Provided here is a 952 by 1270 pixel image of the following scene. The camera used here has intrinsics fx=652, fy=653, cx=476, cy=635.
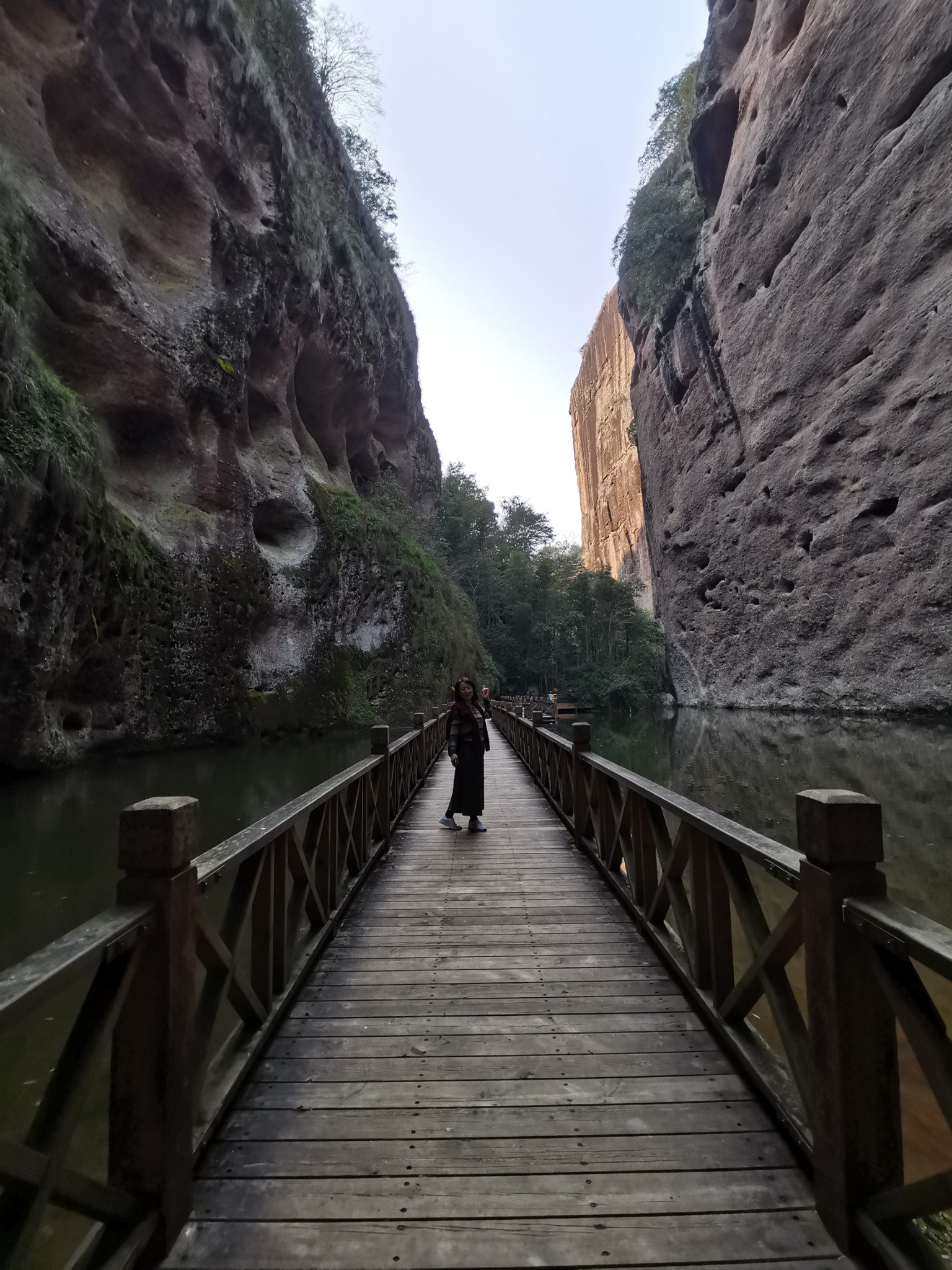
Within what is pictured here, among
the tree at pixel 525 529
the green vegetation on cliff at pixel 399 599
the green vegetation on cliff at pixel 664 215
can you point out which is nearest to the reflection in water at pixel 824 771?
the green vegetation on cliff at pixel 399 599

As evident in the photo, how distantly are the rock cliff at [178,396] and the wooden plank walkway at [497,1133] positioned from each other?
383 inches

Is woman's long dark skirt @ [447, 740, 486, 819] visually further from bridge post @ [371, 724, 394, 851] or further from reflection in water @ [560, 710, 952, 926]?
reflection in water @ [560, 710, 952, 926]

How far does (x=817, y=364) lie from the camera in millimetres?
19531

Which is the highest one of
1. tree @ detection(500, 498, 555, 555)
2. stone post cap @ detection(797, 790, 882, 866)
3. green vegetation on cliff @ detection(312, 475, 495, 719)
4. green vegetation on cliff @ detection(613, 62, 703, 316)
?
green vegetation on cliff @ detection(613, 62, 703, 316)

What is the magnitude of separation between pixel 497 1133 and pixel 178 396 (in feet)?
55.9

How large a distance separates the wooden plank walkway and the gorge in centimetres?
1676

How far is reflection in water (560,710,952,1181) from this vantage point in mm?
3979

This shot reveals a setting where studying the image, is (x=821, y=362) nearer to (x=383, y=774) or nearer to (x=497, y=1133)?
(x=383, y=774)

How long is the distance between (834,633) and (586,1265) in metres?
20.7

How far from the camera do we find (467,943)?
12.7 ft

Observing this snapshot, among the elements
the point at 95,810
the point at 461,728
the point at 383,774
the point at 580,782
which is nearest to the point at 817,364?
the point at 580,782

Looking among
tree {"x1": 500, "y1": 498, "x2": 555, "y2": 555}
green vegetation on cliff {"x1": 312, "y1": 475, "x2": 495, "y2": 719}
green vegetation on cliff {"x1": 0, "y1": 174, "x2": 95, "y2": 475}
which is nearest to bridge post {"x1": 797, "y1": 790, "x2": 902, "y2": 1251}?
green vegetation on cliff {"x1": 0, "y1": 174, "x2": 95, "y2": 475}

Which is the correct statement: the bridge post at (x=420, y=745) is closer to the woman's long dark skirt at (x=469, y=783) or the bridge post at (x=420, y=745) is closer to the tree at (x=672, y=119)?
the woman's long dark skirt at (x=469, y=783)

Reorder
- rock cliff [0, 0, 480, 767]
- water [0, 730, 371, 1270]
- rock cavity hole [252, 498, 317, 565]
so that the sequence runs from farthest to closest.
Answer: rock cavity hole [252, 498, 317, 565] → rock cliff [0, 0, 480, 767] → water [0, 730, 371, 1270]
